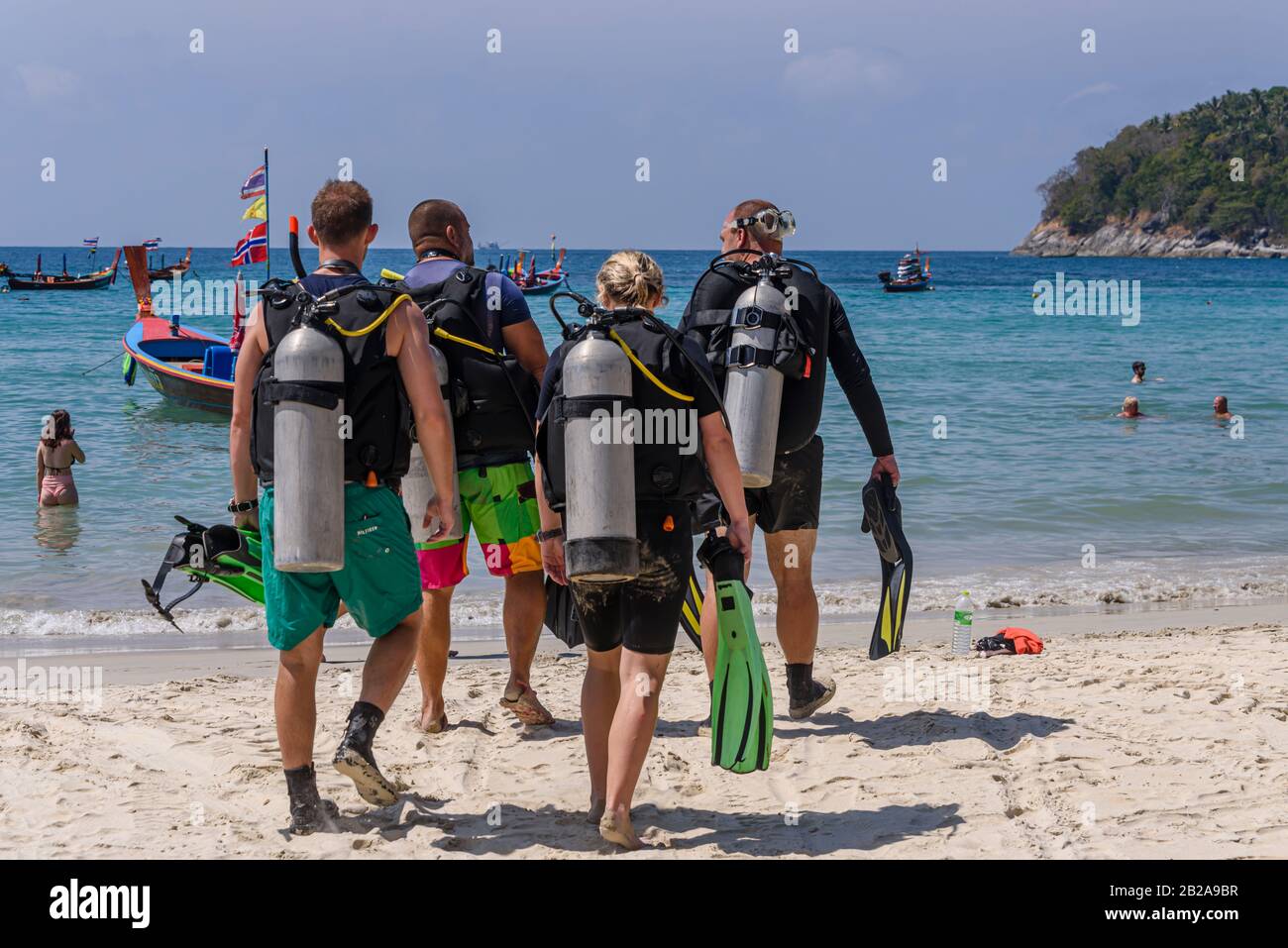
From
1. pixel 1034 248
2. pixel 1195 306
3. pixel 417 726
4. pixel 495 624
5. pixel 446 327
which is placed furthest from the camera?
pixel 1034 248

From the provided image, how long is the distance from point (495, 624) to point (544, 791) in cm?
383

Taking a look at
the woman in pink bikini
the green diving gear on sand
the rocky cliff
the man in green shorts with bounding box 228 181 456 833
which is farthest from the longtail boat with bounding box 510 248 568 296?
the rocky cliff

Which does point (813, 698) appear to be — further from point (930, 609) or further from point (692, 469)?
point (930, 609)

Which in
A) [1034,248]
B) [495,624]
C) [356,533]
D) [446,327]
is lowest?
[495,624]

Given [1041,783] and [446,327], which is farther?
[446,327]

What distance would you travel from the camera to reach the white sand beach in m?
4.08

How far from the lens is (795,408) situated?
503cm

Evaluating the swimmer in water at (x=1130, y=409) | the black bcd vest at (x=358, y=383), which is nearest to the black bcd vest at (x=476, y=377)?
the black bcd vest at (x=358, y=383)

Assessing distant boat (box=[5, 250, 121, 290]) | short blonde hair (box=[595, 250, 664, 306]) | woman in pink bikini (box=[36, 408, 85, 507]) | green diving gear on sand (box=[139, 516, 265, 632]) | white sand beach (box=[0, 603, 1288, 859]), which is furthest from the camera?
distant boat (box=[5, 250, 121, 290])

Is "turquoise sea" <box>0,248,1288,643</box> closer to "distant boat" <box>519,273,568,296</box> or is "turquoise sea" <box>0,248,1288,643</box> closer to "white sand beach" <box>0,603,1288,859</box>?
"white sand beach" <box>0,603,1288,859</box>

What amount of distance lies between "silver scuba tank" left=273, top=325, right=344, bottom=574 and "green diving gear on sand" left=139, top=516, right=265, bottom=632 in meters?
0.69

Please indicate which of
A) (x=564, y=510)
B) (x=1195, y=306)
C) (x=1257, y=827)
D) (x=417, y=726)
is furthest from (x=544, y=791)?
(x=1195, y=306)

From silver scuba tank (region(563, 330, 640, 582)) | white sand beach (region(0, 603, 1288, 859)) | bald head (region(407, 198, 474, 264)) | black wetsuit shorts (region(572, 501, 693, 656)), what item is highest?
bald head (region(407, 198, 474, 264))

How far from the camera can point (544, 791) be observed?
15.2 ft
